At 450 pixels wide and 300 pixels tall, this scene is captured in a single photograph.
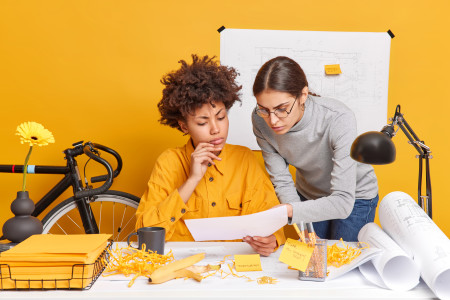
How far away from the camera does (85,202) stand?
2305 millimetres

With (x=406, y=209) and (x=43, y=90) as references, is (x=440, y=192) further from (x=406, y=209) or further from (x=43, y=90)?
(x=43, y=90)

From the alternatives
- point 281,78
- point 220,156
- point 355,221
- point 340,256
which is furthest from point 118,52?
point 340,256

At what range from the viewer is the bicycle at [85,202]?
2.25m

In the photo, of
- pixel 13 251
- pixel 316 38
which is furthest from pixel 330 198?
pixel 316 38

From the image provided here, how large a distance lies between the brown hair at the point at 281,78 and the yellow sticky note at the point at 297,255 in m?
0.68

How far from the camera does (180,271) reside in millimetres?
1136

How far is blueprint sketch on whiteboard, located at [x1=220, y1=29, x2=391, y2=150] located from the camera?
8.35 feet

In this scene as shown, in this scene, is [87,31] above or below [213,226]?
above

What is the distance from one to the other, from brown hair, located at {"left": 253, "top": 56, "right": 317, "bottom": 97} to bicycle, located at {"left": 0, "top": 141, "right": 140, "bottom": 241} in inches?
37.1

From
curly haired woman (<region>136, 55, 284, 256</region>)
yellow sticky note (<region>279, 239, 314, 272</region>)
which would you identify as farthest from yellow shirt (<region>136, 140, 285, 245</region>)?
yellow sticky note (<region>279, 239, 314, 272</region>)

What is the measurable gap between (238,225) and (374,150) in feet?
1.47

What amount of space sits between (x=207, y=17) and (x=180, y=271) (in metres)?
1.77

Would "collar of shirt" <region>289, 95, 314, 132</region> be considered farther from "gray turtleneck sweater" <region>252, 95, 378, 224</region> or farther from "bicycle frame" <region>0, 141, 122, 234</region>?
"bicycle frame" <region>0, 141, 122, 234</region>

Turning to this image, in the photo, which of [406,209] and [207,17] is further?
[207,17]
